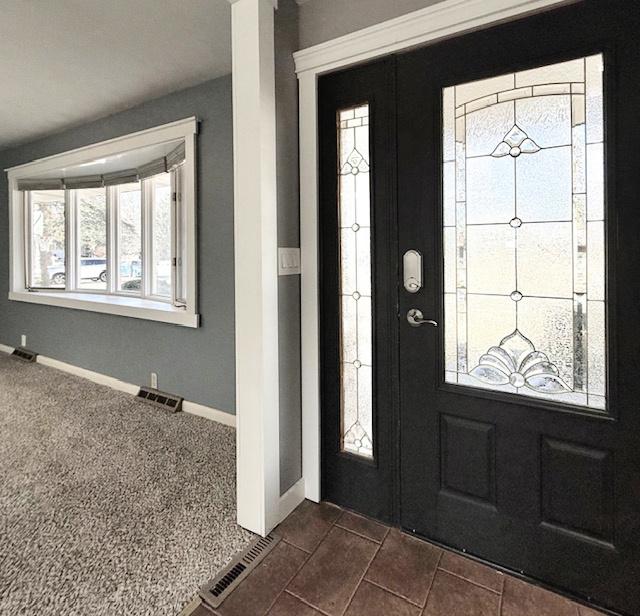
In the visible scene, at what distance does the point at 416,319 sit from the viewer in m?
1.66

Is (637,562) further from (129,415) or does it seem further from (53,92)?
(53,92)

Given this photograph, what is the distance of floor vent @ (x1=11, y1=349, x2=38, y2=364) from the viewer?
4.46 m

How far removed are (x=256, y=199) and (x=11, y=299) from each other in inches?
180

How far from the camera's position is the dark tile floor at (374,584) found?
1.36 metres

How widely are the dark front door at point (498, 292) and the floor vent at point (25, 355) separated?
13.6 ft

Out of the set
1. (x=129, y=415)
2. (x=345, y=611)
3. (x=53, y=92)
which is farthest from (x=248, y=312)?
(x=53, y=92)

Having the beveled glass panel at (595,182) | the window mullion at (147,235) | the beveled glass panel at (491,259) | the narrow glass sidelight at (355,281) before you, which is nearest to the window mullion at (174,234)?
the window mullion at (147,235)

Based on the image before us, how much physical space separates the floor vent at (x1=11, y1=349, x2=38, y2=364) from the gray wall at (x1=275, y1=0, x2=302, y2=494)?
401 cm

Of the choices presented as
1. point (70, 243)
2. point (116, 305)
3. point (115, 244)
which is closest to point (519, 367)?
point (116, 305)

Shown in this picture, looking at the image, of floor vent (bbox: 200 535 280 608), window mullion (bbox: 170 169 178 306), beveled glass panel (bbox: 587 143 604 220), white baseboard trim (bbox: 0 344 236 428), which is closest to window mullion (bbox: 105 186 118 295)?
white baseboard trim (bbox: 0 344 236 428)

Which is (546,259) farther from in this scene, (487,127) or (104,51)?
(104,51)

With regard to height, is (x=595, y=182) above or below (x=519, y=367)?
above

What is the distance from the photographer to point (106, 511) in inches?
Result: 73.6

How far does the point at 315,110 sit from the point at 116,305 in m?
2.66
